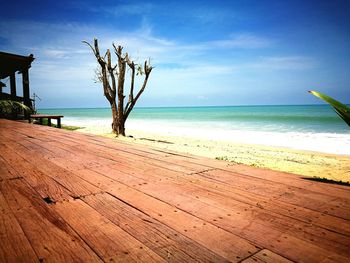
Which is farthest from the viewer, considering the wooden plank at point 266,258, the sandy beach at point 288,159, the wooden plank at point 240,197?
the sandy beach at point 288,159

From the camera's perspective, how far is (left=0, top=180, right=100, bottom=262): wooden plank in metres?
1.01

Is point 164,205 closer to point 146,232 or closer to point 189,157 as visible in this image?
point 146,232

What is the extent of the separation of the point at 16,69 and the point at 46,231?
13.2 metres

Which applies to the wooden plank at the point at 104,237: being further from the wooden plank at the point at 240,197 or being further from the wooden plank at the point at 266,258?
the wooden plank at the point at 240,197

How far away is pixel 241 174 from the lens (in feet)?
7.68

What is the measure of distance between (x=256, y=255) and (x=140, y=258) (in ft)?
1.69

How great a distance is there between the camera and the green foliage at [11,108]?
10.6 metres

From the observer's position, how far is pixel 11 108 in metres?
10.8

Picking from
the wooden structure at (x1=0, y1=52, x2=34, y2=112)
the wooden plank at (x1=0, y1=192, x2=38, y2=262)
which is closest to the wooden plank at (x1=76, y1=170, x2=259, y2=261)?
the wooden plank at (x1=0, y1=192, x2=38, y2=262)

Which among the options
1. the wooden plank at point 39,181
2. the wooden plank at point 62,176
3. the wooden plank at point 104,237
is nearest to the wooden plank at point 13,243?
the wooden plank at point 104,237

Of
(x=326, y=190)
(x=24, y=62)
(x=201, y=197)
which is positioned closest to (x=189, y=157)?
(x=201, y=197)

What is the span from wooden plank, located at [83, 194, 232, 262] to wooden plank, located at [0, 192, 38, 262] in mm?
417

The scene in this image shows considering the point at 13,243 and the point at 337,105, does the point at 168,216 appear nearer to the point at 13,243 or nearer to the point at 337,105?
the point at 13,243

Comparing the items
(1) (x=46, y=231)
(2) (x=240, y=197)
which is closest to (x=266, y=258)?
(2) (x=240, y=197)
